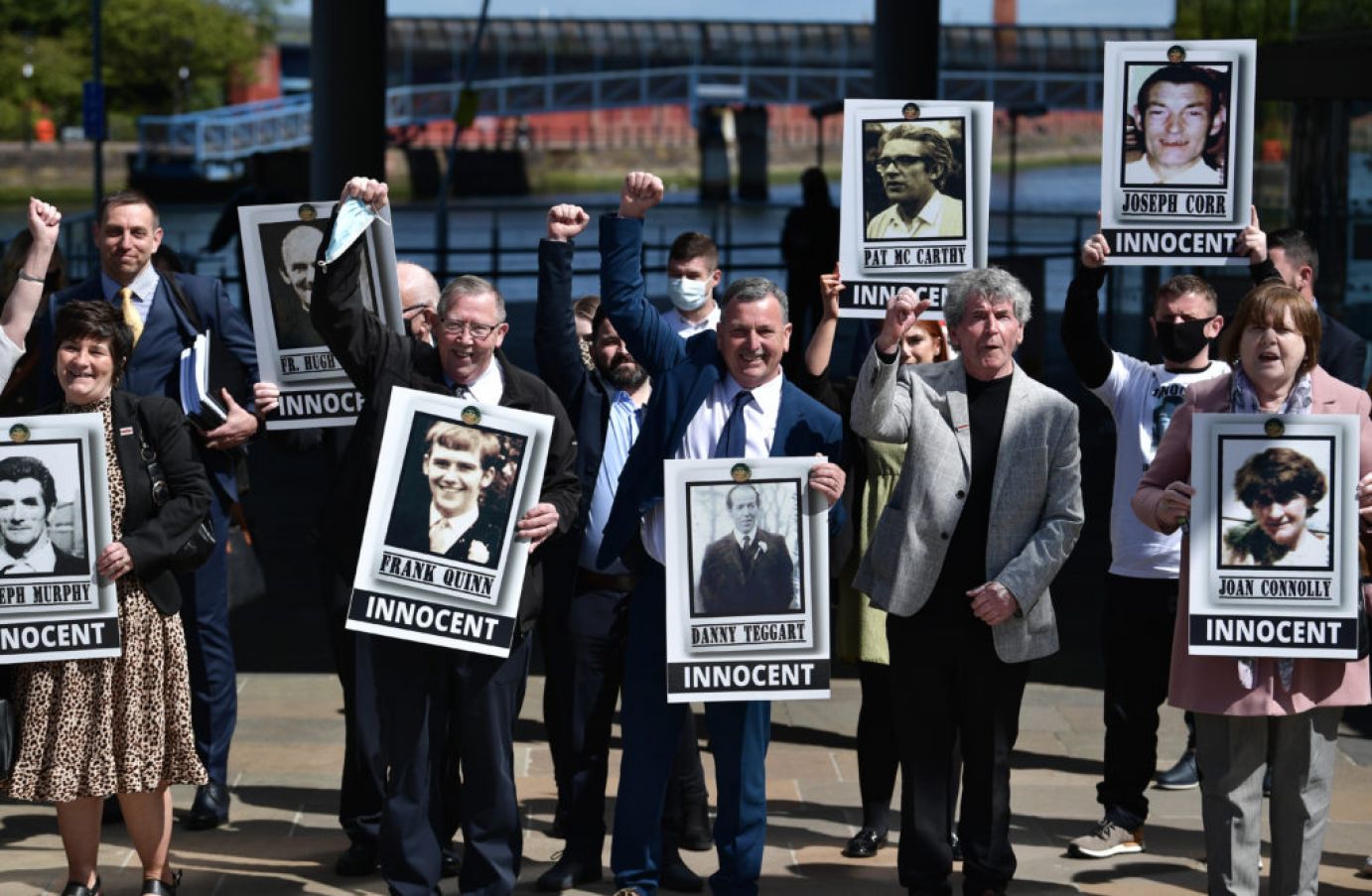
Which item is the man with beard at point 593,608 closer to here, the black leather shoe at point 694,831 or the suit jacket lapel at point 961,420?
the black leather shoe at point 694,831

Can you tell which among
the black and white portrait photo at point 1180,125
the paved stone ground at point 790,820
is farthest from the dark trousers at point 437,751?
the black and white portrait photo at point 1180,125

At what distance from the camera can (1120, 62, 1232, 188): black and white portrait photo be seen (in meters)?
6.73

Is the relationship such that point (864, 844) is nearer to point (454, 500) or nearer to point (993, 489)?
point (993, 489)

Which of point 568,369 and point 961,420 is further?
point 568,369

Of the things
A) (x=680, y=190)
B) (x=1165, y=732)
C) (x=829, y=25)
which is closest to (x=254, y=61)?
(x=680, y=190)

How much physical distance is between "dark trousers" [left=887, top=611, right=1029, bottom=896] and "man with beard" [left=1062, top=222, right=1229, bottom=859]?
3.06ft

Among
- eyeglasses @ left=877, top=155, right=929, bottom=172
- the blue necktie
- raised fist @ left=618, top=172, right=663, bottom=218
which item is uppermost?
eyeglasses @ left=877, top=155, right=929, bottom=172

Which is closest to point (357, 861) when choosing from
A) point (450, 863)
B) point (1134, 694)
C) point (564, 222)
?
point (450, 863)

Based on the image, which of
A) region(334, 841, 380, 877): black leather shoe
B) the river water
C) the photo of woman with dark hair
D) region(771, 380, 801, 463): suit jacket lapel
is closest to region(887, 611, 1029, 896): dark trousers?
region(771, 380, 801, 463): suit jacket lapel

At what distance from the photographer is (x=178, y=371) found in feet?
23.1

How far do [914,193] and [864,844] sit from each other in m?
2.17

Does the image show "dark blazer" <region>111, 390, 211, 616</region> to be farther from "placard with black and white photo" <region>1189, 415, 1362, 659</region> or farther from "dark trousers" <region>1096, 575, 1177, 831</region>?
"dark trousers" <region>1096, 575, 1177, 831</region>

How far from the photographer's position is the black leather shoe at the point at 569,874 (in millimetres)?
6668

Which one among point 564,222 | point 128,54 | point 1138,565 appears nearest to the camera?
point 564,222
